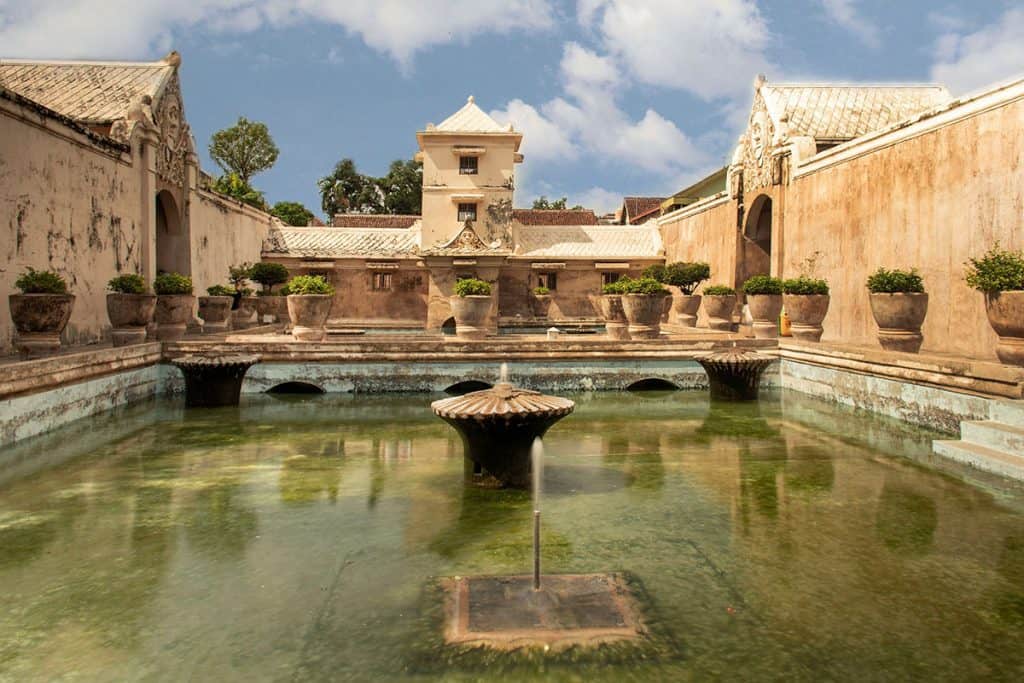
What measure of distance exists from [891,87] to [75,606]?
19.1m

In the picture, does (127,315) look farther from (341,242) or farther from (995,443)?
(341,242)

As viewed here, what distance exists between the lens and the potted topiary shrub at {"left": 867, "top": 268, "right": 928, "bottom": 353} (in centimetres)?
889

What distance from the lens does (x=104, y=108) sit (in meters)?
14.2

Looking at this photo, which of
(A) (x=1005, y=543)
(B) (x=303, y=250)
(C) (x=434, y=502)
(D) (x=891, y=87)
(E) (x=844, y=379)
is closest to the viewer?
(A) (x=1005, y=543)

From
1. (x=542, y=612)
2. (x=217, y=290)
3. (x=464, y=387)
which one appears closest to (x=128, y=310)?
(x=464, y=387)

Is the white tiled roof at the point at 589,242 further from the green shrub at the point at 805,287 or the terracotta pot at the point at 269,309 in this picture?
the green shrub at the point at 805,287

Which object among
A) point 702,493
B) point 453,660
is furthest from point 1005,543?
point 453,660

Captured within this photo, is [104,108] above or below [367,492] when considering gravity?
above

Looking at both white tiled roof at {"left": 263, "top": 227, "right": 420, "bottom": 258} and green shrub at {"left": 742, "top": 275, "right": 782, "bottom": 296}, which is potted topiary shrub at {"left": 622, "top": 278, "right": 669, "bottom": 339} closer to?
green shrub at {"left": 742, "top": 275, "right": 782, "bottom": 296}

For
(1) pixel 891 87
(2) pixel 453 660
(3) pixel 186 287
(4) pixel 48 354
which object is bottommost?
(2) pixel 453 660

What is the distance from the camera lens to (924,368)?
7.68 metres

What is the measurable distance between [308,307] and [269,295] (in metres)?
8.45

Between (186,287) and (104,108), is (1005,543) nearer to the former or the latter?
(186,287)

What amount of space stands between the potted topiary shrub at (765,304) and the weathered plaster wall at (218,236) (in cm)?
1283
